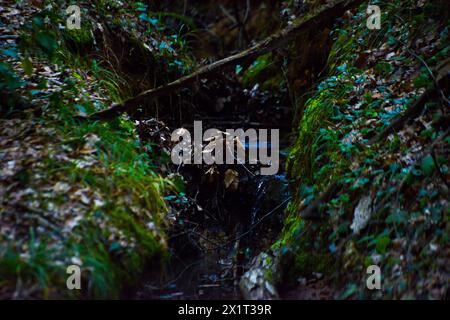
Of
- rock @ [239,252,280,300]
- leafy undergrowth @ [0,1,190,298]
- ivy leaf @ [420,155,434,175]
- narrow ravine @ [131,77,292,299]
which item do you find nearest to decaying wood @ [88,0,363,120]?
leafy undergrowth @ [0,1,190,298]

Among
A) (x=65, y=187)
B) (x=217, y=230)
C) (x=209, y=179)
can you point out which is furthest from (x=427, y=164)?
(x=65, y=187)

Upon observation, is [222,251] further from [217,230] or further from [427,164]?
[427,164]

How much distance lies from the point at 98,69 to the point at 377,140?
3298mm

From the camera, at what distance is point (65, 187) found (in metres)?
3.31

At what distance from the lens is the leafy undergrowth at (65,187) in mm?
2896

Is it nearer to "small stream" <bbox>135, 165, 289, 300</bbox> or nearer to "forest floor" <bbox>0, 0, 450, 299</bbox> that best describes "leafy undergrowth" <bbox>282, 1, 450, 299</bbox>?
"forest floor" <bbox>0, 0, 450, 299</bbox>

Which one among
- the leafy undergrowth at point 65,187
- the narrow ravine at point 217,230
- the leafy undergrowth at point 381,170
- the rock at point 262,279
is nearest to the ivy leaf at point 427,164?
the leafy undergrowth at point 381,170

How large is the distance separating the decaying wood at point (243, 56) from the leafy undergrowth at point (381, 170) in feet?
2.11

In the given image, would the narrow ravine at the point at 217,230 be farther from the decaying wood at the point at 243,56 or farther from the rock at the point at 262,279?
the decaying wood at the point at 243,56

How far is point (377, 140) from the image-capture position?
12.2 ft

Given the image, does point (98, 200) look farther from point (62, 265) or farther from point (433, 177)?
point (433, 177)

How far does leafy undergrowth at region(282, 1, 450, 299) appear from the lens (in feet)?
10.1

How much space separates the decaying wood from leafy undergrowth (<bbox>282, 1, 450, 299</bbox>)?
0.64 metres

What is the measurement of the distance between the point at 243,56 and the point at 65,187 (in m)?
2.33
